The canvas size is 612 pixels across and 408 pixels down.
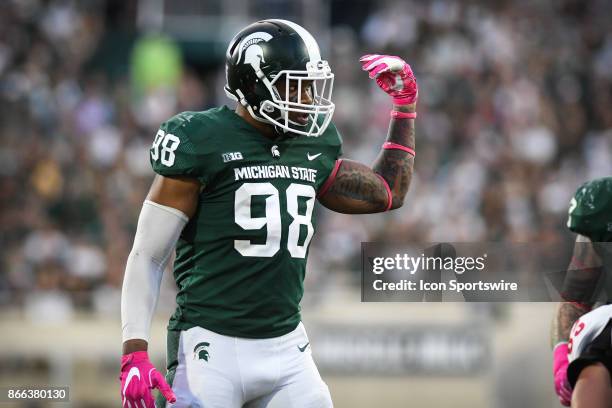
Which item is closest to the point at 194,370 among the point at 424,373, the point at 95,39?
the point at 424,373

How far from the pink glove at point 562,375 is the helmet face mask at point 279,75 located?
1189mm

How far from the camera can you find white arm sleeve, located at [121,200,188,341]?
11.1 feet

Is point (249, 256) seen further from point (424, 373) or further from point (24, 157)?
point (24, 157)

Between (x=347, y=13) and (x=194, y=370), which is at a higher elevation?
(x=347, y=13)

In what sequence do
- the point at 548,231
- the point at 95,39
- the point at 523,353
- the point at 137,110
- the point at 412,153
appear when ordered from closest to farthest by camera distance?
the point at 412,153 < the point at 523,353 < the point at 548,231 < the point at 137,110 < the point at 95,39

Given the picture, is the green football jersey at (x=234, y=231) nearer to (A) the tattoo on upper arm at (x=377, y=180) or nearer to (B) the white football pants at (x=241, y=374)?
(B) the white football pants at (x=241, y=374)

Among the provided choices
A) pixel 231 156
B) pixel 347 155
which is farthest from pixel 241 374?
pixel 347 155

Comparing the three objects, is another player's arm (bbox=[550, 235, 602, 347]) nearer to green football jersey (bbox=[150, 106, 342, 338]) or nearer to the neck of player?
green football jersey (bbox=[150, 106, 342, 338])

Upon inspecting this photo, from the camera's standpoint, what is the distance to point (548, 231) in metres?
9.44

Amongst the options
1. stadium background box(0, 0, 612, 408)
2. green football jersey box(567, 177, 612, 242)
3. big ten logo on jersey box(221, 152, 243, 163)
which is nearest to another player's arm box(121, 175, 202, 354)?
big ten logo on jersey box(221, 152, 243, 163)

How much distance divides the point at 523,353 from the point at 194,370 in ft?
17.6

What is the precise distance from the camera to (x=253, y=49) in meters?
3.57

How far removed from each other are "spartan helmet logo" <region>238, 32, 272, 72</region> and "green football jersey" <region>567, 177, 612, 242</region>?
1214mm

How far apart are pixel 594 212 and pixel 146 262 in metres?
1.54
